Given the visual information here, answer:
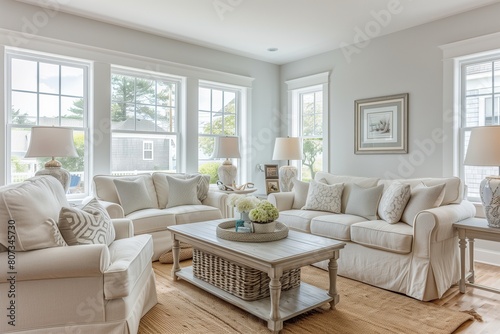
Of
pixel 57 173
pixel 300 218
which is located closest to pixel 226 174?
pixel 300 218

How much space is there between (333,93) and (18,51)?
12.9 feet

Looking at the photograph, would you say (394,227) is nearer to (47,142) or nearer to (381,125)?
(381,125)

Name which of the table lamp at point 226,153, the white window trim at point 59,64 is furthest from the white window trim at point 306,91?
the white window trim at point 59,64

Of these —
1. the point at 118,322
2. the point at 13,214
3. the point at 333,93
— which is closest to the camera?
the point at 13,214

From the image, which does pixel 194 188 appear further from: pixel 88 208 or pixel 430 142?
pixel 430 142

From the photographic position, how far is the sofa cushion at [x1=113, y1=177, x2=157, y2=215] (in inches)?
145

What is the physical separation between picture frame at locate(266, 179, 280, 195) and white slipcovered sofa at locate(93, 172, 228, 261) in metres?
1.03

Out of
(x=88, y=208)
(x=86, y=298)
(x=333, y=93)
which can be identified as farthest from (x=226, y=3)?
(x=86, y=298)

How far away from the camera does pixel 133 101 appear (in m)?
4.38

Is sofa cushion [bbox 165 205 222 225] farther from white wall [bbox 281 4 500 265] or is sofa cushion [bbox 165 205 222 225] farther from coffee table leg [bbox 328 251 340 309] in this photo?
white wall [bbox 281 4 500 265]

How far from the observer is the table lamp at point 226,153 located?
4.49m

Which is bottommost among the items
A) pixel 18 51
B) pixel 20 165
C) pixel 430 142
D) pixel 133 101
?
pixel 20 165

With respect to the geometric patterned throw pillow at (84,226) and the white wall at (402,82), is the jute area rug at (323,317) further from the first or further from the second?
the white wall at (402,82)

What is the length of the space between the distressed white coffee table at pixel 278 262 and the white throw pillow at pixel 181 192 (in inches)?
53.2
